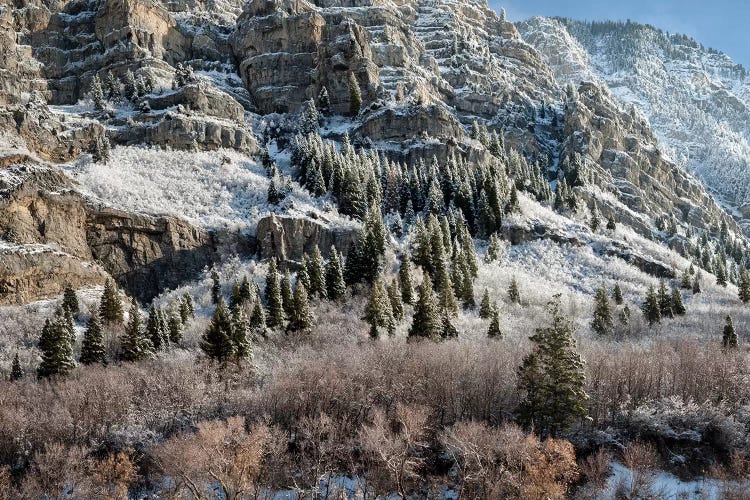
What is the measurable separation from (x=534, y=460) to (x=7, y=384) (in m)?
48.6

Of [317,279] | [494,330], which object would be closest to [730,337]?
[494,330]

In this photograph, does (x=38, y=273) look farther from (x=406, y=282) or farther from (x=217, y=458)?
(x=217, y=458)

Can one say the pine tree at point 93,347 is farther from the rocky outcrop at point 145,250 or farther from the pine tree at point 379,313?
the pine tree at point 379,313

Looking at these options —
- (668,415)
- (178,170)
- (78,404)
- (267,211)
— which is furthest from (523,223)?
(78,404)

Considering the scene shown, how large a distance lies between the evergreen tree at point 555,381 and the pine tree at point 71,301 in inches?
2270

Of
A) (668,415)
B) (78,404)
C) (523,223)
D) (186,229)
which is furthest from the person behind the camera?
(523,223)

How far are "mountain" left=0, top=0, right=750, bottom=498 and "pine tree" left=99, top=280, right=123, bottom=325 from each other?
34 centimetres

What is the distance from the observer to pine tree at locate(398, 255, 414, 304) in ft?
267

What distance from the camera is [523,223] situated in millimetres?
110250

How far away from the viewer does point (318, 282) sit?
3132 inches

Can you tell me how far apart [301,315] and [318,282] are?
985cm

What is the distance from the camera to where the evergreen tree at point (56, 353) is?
55562 millimetres

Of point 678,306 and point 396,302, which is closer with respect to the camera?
point 396,302

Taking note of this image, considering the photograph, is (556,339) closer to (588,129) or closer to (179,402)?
(179,402)
